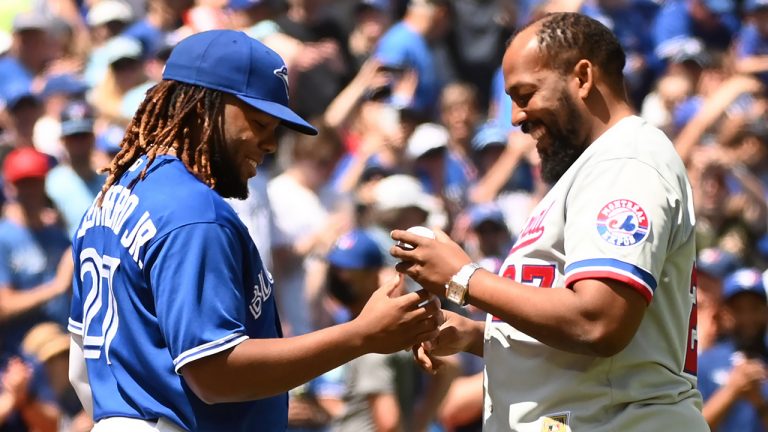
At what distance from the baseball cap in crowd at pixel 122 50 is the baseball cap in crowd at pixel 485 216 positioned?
2.50 m

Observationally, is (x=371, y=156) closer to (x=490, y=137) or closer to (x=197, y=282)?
(x=490, y=137)

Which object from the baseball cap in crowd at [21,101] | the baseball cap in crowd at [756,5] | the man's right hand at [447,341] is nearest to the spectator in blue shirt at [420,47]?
the baseball cap in crowd at [756,5]

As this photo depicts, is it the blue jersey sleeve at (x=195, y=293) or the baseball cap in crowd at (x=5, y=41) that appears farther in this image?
the baseball cap in crowd at (x=5, y=41)

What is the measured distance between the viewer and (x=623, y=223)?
3613 millimetres

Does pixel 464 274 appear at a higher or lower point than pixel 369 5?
higher

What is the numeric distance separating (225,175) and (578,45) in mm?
1098

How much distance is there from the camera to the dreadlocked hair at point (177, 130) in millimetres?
3762

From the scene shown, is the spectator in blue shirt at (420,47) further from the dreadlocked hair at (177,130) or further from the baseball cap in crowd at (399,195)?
the dreadlocked hair at (177,130)

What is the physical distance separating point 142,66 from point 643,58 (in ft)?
15.0

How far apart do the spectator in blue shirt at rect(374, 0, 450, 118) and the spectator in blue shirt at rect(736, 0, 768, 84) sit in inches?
100

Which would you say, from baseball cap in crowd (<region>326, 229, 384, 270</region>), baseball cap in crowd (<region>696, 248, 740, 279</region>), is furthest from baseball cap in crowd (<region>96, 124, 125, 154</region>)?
baseball cap in crowd (<region>696, 248, 740, 279</region>)

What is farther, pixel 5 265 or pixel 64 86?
pixel 64 86

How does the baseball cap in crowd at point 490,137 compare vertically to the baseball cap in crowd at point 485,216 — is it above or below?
below

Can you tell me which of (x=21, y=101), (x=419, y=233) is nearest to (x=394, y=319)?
(x=419, y=233)
